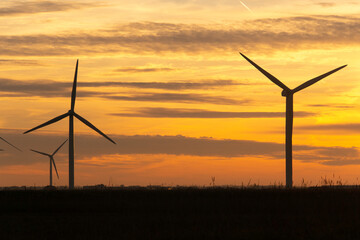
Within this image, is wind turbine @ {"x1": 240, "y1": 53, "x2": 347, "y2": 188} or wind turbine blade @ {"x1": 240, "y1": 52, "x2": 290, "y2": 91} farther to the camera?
wind turbine blade @ {"x1": 240, "y1": 52, "x2": 290, "y2": 91}

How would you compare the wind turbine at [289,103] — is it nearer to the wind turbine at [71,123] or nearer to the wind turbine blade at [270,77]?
the wind turbine blade at [270,77]

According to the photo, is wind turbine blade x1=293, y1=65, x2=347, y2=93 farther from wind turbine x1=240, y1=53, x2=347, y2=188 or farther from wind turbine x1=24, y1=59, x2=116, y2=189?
wind turbine x1=24, y1=59, x2=116, y2=189

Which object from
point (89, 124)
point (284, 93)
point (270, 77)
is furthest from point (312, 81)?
point (89, 124)

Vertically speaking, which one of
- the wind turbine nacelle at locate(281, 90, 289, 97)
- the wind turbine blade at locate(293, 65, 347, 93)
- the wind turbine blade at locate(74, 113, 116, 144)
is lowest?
the wind turbine blade at locate(74, 113, 116, 144)
